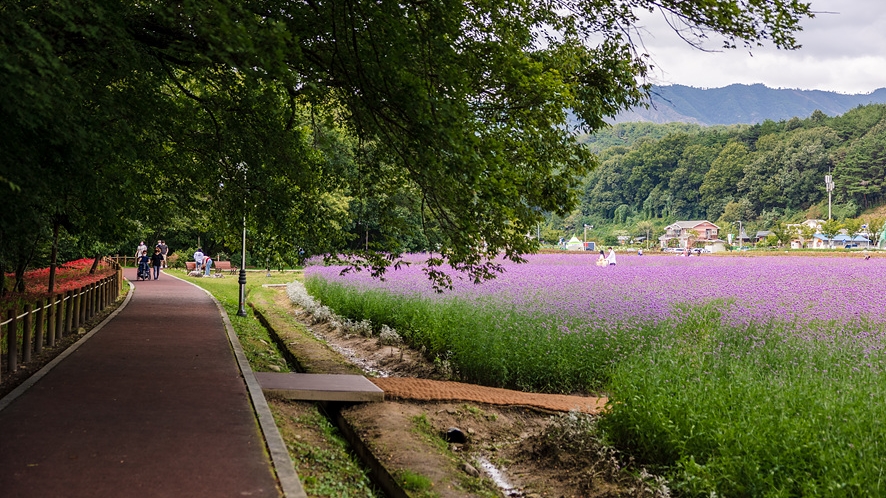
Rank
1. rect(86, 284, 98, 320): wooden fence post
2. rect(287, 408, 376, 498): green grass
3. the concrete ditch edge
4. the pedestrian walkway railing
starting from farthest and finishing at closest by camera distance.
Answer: rect(86, 284, 98, 320): wooden fence post → the pedestrian walkway railing → the concrete ditch edge → rect(287, 408, 376, 498): green grass

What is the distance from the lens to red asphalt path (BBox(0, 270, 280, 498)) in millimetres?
5777

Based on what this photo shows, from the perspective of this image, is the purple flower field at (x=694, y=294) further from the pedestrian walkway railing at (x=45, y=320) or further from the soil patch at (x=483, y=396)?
the pedestrian walkway railing at (x=45, y=320)

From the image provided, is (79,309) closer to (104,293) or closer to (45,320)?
(45,320)

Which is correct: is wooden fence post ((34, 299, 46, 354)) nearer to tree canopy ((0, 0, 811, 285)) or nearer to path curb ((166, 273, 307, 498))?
tree canopy ((0, 0, 811, 285))

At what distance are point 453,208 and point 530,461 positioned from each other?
3.26 m

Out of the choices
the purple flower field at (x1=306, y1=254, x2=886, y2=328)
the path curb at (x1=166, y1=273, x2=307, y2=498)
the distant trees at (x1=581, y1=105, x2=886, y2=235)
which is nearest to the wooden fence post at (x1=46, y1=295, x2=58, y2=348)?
the path curb at (x1=166, y1=273, x2=307, y2=498)

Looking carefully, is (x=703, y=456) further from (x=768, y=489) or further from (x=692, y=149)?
(x=692, y=149)

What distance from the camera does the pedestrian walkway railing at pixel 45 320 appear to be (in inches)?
427

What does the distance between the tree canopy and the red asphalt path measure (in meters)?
1.99

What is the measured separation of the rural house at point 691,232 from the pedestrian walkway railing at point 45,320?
10469 cm

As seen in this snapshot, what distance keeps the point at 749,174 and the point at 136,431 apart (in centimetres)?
12563

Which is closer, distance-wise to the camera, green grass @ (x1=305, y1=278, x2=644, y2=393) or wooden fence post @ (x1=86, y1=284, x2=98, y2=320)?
green grass @ (x1=305, y1=278, x2=644, y2=393)

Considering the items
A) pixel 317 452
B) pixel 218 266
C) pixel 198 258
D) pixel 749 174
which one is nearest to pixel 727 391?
pixel 317 452

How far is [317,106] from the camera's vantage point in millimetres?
13750
